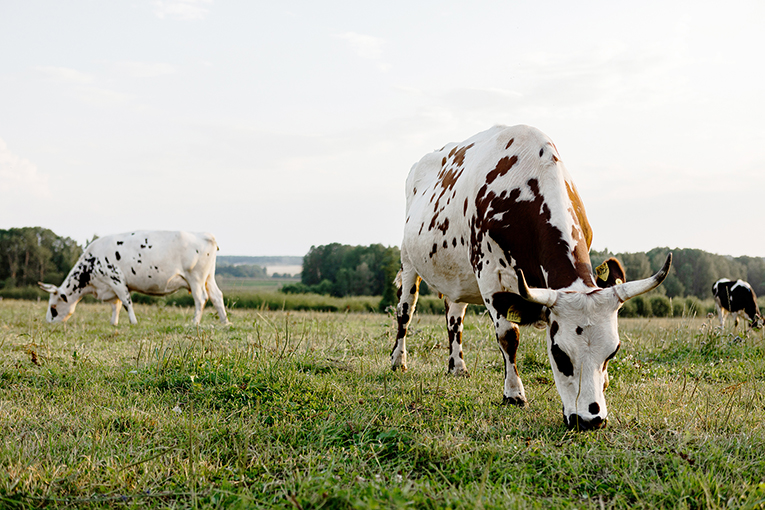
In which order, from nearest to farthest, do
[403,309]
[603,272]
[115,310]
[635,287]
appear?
[635,287]
[603,272]
[403,309]
[115,310]

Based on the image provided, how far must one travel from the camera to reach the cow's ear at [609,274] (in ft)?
13.3

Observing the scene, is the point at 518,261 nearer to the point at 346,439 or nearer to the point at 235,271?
the point at 346,439

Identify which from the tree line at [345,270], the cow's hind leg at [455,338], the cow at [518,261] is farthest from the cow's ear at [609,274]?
the tree line at [345,270]

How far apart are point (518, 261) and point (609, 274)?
725 millimetres

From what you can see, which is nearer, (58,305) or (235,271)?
(58,305)

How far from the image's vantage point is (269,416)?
145 inches

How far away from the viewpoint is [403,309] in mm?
6586

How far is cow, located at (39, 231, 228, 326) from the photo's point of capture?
1299 centimetres

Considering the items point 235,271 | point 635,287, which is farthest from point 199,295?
point 235,271

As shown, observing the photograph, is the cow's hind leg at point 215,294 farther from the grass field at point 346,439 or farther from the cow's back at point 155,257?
the grass field at point 346,439

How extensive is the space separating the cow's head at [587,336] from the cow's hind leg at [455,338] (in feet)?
7.58

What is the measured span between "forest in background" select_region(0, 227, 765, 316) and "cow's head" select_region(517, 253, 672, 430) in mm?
29635

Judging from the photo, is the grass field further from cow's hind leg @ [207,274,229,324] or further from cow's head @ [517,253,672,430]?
cow's hind leg @ [207,274,229,324]

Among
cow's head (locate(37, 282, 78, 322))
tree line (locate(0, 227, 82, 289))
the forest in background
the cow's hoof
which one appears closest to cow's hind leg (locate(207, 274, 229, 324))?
cow's head (locate(37, 282, 78, 322))
